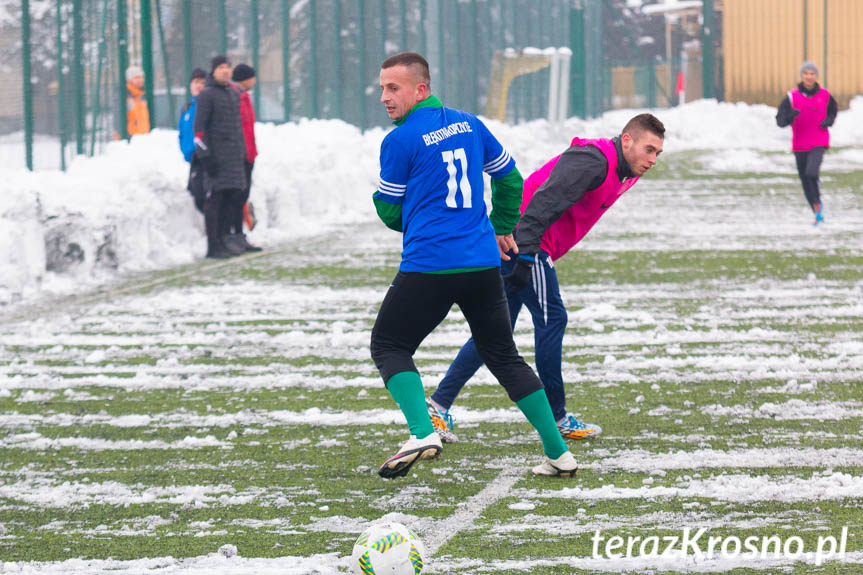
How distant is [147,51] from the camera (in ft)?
60.5

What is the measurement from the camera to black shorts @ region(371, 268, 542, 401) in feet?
17.8

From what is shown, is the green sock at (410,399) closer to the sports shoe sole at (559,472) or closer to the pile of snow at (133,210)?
the sports shoe sole at (559,472)

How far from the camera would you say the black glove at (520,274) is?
237 inches

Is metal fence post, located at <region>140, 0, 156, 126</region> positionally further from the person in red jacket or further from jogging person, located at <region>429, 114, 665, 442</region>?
jogging person, located at <region>429, 114, 665, 442</region>

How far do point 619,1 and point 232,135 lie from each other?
60.7 meters

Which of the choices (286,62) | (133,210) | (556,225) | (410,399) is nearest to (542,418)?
(410,399)

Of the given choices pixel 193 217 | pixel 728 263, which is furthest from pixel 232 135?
pixel 728 263

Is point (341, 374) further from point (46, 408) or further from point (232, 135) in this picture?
point (232, 135)

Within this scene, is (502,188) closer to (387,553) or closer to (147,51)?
(387,553)

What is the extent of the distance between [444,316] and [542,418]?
23.9 inches

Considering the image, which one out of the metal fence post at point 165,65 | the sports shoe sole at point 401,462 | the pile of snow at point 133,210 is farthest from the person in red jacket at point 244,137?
the sports shoe sole at point 401,462

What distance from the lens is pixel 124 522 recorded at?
16.9ft

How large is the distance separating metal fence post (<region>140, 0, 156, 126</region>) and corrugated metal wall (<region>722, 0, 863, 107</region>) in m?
30.3

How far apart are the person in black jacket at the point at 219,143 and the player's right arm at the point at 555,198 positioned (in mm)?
8322
